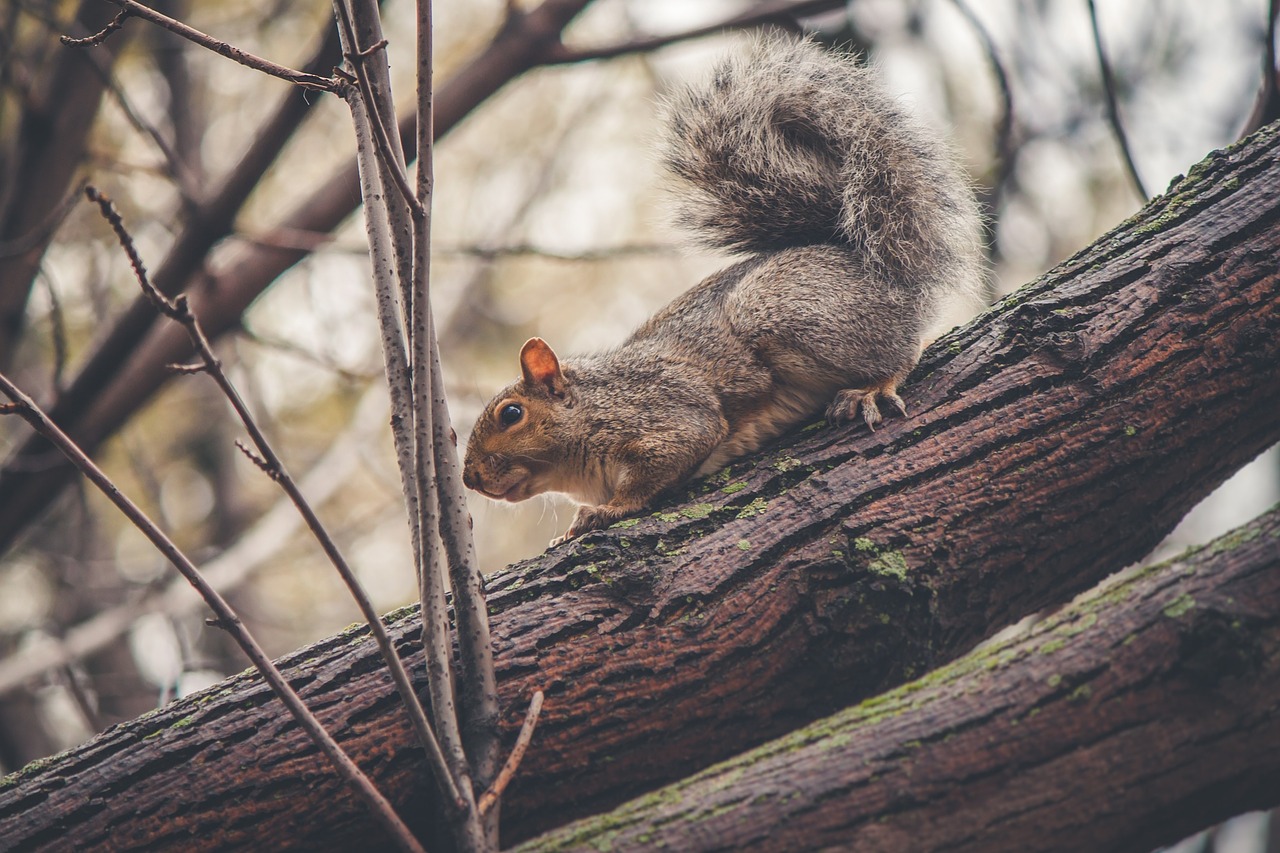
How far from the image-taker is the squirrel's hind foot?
2.47m

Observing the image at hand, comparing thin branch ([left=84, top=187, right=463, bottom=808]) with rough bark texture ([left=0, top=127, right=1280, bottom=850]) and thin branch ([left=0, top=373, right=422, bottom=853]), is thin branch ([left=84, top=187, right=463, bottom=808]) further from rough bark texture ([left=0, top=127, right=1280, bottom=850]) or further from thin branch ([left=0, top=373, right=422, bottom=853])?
rough bark texture ([left=0, top=127, right=1280, bottom=850])

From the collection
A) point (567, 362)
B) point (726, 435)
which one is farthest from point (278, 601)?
point (726, 435)

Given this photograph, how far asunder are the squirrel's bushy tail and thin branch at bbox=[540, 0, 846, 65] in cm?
71

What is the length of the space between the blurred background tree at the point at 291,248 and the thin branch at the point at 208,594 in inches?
62.2

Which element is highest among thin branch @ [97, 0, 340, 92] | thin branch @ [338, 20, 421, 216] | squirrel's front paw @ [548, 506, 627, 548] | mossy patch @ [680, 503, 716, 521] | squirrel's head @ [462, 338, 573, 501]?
squirrel's head @ [462, 338, 573, 501]

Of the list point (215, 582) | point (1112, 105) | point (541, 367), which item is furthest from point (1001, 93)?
point (215, 582)

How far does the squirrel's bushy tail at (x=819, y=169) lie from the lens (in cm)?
296

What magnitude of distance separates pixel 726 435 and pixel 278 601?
6.94 metres

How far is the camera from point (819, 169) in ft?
10.2

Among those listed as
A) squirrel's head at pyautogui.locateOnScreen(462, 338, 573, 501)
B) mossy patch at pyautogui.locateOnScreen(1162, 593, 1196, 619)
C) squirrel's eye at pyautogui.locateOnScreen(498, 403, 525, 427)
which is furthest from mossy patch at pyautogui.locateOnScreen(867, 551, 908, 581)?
squirrel's eye at pyautogui.locateOnScreen(498, 403, 525, 427)

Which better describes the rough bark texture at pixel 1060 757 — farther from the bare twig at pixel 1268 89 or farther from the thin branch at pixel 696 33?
the thin branch at pixel 696 33

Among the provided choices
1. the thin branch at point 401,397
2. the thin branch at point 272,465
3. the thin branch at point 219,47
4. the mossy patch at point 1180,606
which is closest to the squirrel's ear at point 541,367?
the thin branch at point 401,397

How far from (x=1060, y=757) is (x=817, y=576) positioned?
0.61 m

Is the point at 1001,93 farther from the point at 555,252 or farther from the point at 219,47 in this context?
the point at 219,47
